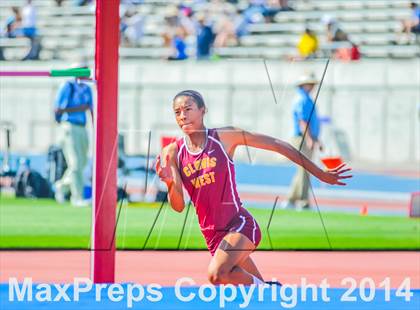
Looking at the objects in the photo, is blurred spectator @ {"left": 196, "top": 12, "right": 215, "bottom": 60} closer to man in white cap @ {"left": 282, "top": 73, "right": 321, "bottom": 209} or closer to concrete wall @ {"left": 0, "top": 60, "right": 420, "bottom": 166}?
concrete wall @ {"left": 0, "top": 60, "right": 420, "bottom": 166}

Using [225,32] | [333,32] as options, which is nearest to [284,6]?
[225,32]

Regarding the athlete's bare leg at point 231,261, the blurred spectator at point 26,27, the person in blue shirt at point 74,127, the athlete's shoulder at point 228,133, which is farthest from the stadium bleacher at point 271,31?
the athlete's bare leg at point 231,261

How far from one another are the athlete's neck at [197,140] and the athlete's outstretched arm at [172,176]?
11 cm

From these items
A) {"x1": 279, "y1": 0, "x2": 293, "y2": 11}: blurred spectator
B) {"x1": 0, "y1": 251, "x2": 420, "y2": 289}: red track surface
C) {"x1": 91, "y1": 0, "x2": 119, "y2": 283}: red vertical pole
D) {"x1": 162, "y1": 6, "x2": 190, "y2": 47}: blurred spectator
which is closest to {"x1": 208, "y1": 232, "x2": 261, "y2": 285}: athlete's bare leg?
{"x1": 91, "y1": 0, "x2": 119, "y2": 283}: red vertical pole

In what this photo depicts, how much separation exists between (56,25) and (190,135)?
84.3ft

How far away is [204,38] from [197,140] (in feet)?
65.8

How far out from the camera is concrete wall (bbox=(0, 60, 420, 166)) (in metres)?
24.9

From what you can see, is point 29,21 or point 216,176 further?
point 29,21

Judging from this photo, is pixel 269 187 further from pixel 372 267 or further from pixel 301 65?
pixel 372 267

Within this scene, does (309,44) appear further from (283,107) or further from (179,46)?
(179,46)

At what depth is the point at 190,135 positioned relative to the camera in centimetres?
816

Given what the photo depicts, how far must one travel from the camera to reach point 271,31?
1168 inches

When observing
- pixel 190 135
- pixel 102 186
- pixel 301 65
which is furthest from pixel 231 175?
pixel 301 65

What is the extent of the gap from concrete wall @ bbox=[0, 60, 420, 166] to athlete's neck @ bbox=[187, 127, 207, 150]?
51.9ft
